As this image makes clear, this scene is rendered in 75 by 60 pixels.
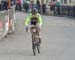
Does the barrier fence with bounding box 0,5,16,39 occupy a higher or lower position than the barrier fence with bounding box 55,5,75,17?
higher

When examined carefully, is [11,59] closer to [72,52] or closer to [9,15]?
[72,52]

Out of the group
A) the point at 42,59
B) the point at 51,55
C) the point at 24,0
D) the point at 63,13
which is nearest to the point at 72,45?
the point at 51,55

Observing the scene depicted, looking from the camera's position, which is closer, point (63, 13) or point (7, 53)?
point (7, 53)

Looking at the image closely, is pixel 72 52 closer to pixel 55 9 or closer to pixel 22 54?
pixel 22 54

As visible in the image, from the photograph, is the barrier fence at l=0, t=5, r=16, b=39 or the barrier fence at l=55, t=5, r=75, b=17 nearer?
the barrier fence at l=0, t=5, r=16, b=39

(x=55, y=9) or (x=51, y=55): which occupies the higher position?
(x=51, y=55)

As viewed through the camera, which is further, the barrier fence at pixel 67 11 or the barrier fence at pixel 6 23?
the barrier fence at pixel 67 11

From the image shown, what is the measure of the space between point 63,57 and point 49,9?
40.3 meters

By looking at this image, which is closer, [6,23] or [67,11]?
[6,23]

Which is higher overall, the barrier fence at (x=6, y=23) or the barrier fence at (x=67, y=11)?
the barrier fence at (x=6, y=23)

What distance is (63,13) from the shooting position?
5006 cm

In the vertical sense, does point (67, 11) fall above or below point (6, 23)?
below

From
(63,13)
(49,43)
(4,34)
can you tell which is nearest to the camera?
(49,43)

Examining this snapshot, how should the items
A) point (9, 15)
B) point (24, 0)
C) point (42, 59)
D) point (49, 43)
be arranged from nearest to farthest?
point (42, 59) < point (49, 43) < point (9, 15) < point (24, 0)
